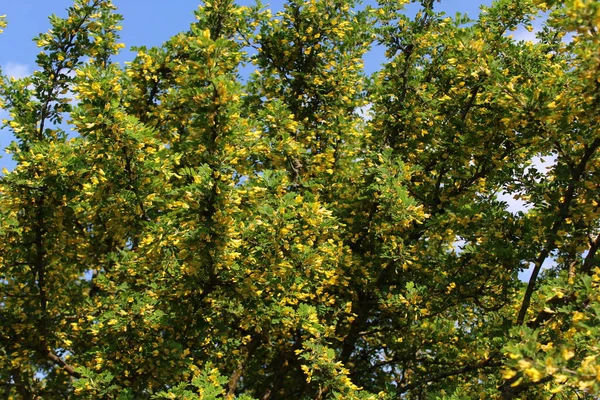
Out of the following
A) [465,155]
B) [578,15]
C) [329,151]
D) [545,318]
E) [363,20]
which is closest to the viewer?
[578,15]

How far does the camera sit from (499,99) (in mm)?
6742

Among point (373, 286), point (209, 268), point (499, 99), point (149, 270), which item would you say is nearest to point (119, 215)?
point (149, 270)

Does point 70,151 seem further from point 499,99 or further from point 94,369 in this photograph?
point 499,99

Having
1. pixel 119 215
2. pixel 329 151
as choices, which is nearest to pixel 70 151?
pixel 119 215

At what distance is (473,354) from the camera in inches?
346

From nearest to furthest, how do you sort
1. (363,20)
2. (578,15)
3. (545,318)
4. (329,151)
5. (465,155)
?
(578,15) < (545,318) < (465,155) < (329,151) < (363,20)

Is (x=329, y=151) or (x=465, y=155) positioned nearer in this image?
(x=465, y=155)

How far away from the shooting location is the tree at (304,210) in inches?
244

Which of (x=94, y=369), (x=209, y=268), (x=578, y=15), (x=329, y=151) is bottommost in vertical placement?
(x=94, y=369)

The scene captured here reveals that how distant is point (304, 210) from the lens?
23.1ft

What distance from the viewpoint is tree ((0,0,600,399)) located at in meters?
6.20

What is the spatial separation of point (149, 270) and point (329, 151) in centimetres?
341

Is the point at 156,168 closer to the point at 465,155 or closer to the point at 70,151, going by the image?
the point at 70,151

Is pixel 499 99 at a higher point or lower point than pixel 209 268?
higher
